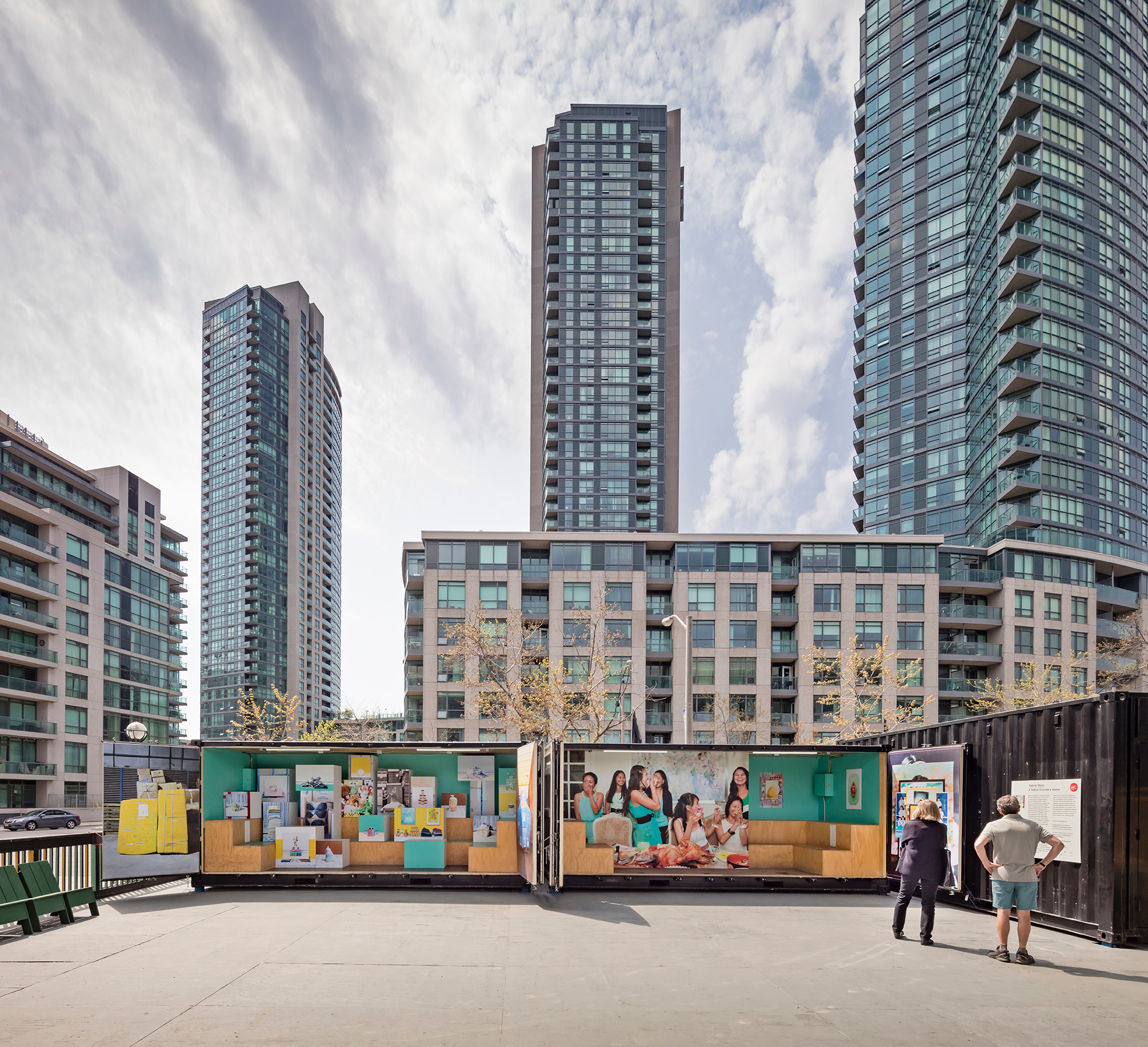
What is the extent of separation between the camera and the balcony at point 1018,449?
2709 inches

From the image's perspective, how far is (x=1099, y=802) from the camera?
10.7 m

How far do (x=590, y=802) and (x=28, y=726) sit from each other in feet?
192

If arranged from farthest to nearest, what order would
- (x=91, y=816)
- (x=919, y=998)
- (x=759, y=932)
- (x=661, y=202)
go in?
(x=661, y=202) < (x=91, y=816) < (x=759, y=932) < (x=919, y=998)

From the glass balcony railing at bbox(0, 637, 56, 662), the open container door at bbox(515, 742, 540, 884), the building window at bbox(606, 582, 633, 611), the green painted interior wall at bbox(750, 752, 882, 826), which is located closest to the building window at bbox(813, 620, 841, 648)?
the building window at bbox(606, 582, 633, 611)

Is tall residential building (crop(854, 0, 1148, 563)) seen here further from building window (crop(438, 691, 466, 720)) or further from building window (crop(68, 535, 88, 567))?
building window (crop(68, 535, 88, 567))

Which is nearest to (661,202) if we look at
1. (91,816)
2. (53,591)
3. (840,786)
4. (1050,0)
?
(1050,0)

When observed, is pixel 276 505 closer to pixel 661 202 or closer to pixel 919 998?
pixel 661 202

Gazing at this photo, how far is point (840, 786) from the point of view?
1661 centimetres

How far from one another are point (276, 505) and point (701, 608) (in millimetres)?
95158

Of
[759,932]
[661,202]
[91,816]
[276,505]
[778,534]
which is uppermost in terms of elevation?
[661,202]

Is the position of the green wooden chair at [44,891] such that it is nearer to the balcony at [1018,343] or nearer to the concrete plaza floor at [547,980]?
the concrete plaza floor at [547,980]

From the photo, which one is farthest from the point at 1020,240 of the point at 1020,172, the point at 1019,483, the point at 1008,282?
the point at 1019,483

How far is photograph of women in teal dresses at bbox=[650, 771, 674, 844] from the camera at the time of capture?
16562 millimetres

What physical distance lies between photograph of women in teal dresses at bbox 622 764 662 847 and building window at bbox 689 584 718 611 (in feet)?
148
